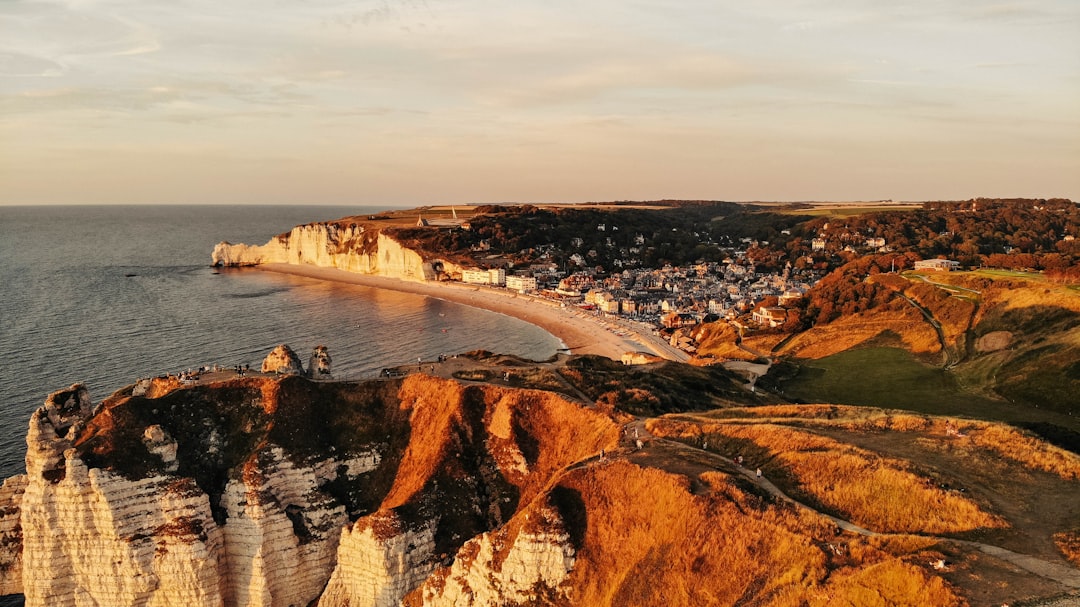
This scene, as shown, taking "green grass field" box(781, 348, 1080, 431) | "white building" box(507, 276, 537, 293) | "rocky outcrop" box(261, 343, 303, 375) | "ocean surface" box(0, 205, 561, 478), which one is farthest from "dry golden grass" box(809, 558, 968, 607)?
"white building" box(507, 276, 537, 293)

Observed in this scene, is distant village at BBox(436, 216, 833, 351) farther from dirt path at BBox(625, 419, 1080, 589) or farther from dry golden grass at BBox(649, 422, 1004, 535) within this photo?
dirt path at BBox(625, 419, 1080, 589)

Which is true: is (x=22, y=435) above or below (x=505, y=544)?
below

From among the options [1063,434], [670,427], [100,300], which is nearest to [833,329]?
[1063,434]

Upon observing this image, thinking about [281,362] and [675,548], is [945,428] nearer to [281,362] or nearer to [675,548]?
[675,548]

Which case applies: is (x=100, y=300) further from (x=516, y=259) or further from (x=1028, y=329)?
(x=1028, y=329)

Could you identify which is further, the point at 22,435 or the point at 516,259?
the point at 516,259

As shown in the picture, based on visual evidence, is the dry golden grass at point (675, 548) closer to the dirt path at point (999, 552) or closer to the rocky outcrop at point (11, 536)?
the dirt path at point (999, 552)

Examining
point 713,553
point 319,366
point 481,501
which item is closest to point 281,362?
point 319,366
